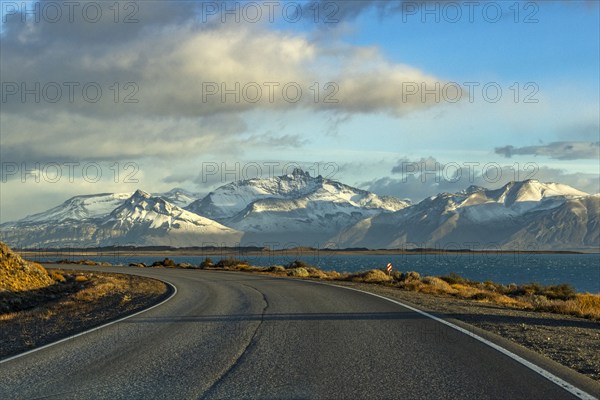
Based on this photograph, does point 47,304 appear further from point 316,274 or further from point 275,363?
point 316,274

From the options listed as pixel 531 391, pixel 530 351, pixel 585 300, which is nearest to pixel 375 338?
pixel 530 351

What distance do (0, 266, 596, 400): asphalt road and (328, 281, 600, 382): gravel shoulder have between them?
3.73 ft

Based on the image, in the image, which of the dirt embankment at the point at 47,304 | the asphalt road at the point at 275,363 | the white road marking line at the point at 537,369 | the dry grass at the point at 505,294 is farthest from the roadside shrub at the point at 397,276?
the white road marking line at the point at 537,369

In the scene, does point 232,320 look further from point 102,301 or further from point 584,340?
point 102,301

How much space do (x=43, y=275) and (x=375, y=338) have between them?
99.7ft

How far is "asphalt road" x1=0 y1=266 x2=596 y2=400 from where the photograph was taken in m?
8.18

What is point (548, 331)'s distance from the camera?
1424cm

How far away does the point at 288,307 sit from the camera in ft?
62.4

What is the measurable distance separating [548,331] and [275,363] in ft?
24.1

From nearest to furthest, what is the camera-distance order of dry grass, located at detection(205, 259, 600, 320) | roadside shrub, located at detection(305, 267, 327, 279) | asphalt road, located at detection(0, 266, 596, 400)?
asphalt road, located at detection(0, 266, 596, 400)
dry grass, located at detection(205, 259, 600, 320)
roadside shrub, located at detection(305, 267, 327, 279)

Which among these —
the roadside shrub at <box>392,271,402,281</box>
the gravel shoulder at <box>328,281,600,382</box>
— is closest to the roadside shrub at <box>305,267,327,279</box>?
the roadside shrub at <box>392,271,402,281</box>

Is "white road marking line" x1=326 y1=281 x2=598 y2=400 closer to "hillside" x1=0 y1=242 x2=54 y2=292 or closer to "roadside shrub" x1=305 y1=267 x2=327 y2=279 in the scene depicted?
"hillside" x1=0 y1=242 x2=54 y2=292

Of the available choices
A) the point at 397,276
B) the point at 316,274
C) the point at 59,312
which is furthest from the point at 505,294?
the point at 59,312

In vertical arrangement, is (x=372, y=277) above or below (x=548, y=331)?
below
